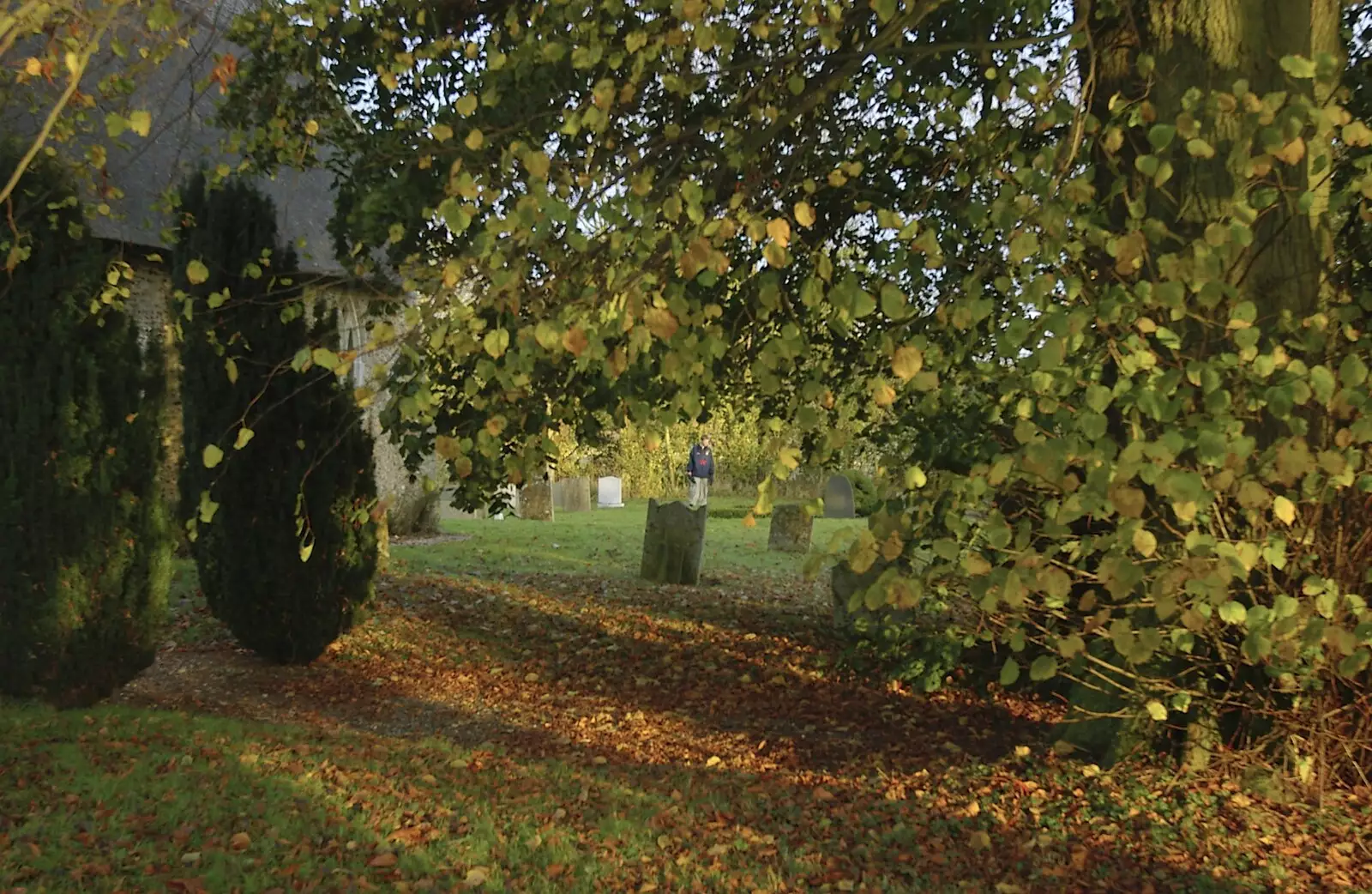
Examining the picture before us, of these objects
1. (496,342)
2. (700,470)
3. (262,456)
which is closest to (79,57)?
(496,342)

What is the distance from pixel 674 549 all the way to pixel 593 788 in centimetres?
711

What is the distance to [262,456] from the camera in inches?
326

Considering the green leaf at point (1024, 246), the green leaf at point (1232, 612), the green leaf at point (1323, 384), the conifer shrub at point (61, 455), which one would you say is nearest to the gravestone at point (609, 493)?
the conifer shrub at point (61, 455)

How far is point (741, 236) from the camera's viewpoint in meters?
6.91

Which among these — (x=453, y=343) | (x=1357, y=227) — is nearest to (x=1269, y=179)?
(x=1357, y=227)

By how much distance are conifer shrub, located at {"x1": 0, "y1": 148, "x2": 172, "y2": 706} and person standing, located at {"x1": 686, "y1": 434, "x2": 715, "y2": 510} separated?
56.8ft

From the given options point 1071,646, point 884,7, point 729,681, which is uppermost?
point 884,7

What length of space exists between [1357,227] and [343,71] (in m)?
5.45

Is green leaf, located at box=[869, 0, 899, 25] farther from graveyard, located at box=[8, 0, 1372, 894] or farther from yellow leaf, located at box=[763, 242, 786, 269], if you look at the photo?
yellow leaf, located at box=[763, 242, 786, 269]

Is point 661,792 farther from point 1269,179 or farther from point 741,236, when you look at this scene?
point 1269,179

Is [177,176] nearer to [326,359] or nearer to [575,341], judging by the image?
[326,359]

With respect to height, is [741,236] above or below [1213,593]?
above

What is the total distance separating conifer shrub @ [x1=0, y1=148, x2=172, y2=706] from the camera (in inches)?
248

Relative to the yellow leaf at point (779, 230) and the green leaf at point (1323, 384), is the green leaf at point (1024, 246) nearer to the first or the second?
the yellow leaf at point (779, 230)
